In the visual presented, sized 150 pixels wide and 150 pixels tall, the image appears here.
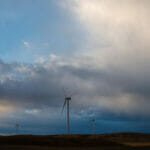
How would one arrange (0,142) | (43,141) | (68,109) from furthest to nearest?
1. (68,109)
2. (43,141)
3. (0,142)

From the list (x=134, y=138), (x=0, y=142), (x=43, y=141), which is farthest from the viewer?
(x=134, y=138)

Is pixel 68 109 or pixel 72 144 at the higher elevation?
pixel 68 109

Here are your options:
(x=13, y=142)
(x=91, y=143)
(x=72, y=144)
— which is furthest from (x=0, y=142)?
(x=91, y=143)

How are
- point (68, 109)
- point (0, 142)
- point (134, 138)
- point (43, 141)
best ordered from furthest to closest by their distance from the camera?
point (134, 138)
point (68, 109)
point (43, 141)
point (0, 142)

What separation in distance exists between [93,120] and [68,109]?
24956mm

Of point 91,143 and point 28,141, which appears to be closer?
point 28,141

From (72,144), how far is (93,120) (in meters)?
49.7

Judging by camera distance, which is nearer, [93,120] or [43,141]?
[43,141]

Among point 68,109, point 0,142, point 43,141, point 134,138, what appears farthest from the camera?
point 134,138

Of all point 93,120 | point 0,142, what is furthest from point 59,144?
point 93,120

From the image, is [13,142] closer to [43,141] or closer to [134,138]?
[43,141]

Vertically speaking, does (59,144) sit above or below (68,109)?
below

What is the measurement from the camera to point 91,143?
92.7 metres

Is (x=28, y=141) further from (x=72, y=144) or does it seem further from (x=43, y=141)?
(x=72, y=144)
